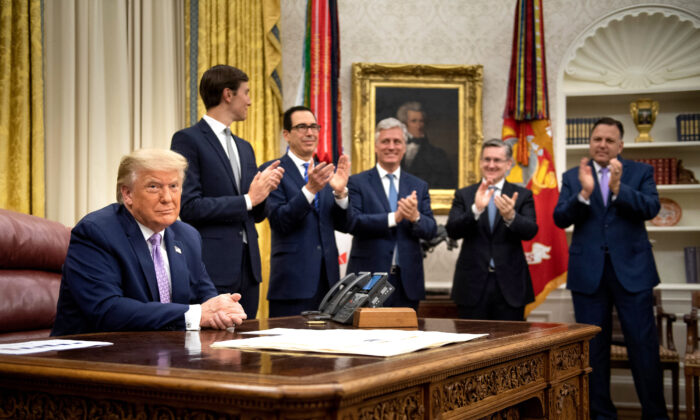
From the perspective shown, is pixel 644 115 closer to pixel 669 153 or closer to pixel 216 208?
pixel 669 153

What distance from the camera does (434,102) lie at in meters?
6.11

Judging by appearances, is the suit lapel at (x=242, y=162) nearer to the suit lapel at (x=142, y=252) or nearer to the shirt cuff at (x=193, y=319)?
the suit lapel at (x=142, y=252)

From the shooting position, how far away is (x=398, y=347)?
157cm

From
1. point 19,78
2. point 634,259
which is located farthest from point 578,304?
point 19,78

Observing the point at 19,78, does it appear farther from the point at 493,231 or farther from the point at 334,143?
the point at 493,231

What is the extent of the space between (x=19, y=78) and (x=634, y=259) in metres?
3.56

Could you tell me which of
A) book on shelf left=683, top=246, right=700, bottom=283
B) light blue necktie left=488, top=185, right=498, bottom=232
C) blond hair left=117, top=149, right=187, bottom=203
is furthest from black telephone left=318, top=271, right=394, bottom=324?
book on shelf left=683, top=246, right=700, bottom=283

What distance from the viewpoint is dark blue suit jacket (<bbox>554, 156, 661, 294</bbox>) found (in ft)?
14.1

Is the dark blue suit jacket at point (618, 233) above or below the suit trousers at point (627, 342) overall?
above

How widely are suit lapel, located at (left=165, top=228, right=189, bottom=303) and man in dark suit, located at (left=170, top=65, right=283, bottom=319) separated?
33.6 inches

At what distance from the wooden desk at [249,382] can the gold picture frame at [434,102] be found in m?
4.17

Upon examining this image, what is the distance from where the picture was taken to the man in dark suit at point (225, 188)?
3299 mm

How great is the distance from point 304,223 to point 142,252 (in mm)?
1588

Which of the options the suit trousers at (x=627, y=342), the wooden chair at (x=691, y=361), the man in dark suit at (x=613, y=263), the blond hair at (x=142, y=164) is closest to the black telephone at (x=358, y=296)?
the blond hair at (x=142, y=164)
